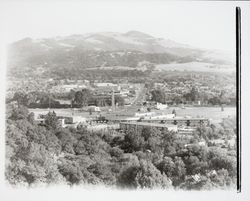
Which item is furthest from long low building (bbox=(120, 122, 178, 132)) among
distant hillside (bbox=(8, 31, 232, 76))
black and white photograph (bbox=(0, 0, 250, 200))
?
distant hillside (bbox=(8, 31, 232, 76))

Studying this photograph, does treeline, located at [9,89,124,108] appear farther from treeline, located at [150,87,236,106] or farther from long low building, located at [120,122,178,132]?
treeline, located at [150,87,236,106]

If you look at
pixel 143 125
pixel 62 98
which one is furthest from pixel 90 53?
pixel 143 125

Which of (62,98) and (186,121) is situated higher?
(62,98)

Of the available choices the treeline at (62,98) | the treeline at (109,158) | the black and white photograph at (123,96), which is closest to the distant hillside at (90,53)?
the black and white photograph at (123,96)

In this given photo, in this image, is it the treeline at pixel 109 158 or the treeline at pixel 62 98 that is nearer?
the treeline at pixel 109 158

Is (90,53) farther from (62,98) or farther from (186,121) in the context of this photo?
(186,121)

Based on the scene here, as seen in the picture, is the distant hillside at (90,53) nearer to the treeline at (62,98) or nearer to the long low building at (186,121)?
the treeline at (62,98)

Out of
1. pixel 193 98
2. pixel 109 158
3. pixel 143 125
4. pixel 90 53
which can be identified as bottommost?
pixel 109 158
